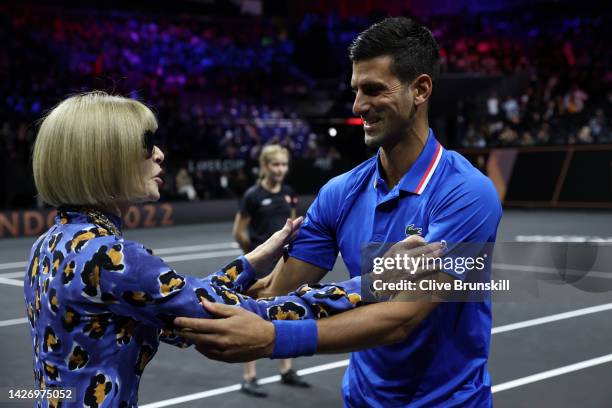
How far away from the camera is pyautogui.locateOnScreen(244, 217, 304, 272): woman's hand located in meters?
2.82

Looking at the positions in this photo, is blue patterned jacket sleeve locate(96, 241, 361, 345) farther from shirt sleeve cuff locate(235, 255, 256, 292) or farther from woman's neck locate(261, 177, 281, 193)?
woman's neck locate(261, 177, 281, 193)

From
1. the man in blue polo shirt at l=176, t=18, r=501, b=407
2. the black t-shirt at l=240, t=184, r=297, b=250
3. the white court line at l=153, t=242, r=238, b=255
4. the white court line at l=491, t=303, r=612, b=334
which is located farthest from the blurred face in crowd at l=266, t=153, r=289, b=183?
the white court line at l=153, t=242, r=238, b=255

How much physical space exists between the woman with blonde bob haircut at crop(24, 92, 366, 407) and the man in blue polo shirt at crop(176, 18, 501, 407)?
518 millimetres

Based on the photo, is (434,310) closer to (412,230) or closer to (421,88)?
(412,230)

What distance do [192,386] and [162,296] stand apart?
174 inches

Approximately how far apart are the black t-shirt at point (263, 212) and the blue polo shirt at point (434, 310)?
14.7ft

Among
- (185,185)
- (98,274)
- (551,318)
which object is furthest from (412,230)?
(185,185)

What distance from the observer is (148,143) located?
2.22 m

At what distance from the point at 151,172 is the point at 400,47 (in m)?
0.97

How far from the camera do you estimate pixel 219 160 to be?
74.2 ft

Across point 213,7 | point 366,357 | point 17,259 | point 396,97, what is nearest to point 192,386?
point 366,357

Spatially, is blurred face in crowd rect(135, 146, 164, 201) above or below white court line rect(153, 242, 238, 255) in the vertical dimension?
above

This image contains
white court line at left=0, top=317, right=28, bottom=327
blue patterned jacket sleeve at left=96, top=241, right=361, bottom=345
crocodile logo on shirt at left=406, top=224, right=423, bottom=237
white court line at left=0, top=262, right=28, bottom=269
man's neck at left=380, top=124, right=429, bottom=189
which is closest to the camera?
blue patterned jacket sleeve at left=96, top=241, right=361, bottom=345

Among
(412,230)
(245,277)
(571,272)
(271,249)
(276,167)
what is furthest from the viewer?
(571,272)
